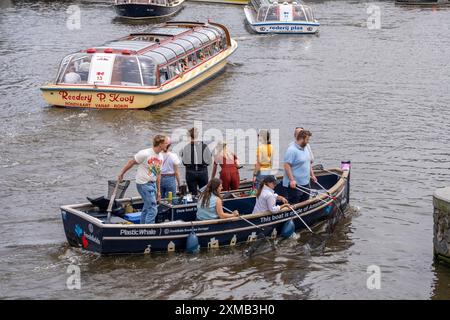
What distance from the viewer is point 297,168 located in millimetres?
17672

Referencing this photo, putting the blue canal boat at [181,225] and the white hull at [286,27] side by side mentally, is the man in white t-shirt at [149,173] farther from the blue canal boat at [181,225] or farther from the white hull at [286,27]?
the white hull at [286,27]

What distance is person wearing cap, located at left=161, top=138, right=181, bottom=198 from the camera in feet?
56.9

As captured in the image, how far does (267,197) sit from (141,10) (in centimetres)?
3606

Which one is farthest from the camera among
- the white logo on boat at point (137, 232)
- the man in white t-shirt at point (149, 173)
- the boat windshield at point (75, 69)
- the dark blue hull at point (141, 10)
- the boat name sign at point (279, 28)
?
the dark blue hull at point (141, 10)

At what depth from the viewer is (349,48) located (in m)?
41.2

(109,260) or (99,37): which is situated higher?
(99,37)

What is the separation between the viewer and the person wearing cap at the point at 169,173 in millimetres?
17344

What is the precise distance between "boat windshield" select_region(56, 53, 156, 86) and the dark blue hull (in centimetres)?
2268

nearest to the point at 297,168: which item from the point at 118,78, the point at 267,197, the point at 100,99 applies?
the point at 267,197

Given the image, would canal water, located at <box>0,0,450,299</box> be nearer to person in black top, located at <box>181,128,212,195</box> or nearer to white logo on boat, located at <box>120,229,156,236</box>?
white logo on boat, located at <box>120,229,156,236</box>

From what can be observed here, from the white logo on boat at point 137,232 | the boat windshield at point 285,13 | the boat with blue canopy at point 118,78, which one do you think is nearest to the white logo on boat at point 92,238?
the white logo on boat at point 137,232
